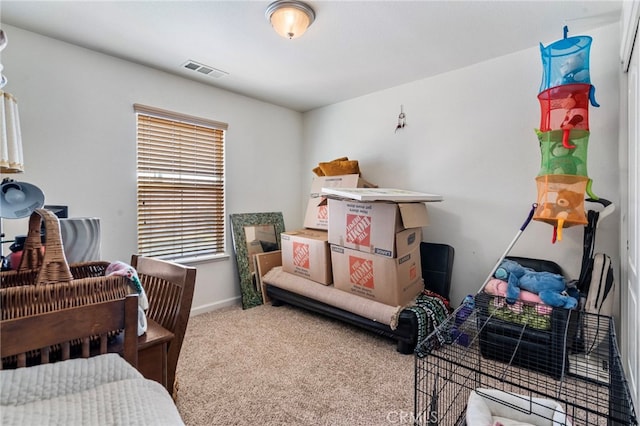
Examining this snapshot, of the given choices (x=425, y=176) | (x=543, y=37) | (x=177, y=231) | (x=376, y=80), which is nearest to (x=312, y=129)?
(x=376, y=80)

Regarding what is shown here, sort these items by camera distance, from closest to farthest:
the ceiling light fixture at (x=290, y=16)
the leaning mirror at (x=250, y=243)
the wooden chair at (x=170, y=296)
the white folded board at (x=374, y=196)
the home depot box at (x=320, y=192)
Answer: the wooden chair at (x=170, y=296)
the ceiling light fixture at (x=290, y=16)
the white folded board at (x=374, y=196)
the home depot box at (x=320, y=192)
the leaning mirror at (x=250, y=243)

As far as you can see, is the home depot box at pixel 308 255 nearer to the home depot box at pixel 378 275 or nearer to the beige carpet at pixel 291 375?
the home depot box at pixel 378 275

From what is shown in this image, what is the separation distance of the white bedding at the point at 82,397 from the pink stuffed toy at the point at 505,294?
6.61 ft

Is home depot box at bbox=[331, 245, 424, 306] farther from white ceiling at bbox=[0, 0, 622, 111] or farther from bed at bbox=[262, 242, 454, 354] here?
white ceiling at bbox=[0, 0, 622, 111]

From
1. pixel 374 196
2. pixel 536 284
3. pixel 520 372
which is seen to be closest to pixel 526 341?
pixel 520 372

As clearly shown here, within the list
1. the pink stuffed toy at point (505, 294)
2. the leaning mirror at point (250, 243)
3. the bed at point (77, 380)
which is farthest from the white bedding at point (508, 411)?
the leaning mirror at point (250, 243)

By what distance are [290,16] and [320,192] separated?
5.60 ft

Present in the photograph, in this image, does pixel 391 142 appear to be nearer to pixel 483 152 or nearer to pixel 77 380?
pixel 483 152

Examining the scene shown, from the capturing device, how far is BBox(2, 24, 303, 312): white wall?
2326 mm

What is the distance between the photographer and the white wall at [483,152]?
7.42ft

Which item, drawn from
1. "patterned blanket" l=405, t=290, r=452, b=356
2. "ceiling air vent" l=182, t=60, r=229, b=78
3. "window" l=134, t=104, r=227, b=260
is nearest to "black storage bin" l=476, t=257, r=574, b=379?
"patterned blanket" l=405, t=290, r=452, b=356

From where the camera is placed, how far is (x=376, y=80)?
10.6 feet

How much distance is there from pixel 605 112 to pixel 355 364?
8.41 ft

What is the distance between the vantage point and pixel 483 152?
2.81 metres
